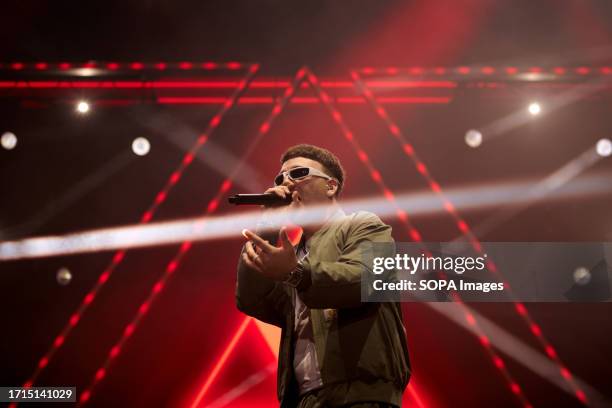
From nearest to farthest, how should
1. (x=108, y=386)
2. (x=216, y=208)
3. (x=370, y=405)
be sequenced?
(x=370, y=405) → (x=108, y=386) → (x=216, y=208)

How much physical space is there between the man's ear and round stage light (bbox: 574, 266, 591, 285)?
94 centimetres

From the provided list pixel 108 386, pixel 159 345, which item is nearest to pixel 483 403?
pixel 159 345

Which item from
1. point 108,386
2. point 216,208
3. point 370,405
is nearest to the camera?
point 370,405

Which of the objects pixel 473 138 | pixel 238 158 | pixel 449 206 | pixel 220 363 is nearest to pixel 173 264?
pixel 220 363

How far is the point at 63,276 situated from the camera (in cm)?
419

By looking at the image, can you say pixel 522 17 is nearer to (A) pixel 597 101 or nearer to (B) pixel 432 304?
(A) pixel 597 101

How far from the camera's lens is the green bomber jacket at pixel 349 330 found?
1.68m

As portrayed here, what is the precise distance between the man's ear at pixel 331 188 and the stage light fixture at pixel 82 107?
2.70 m

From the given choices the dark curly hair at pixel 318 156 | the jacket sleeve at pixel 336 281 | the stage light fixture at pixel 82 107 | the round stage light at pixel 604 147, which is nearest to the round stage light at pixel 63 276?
the stage light fixture at pixel 82 107

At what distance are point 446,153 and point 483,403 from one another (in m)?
1.83

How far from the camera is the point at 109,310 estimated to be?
4121mm

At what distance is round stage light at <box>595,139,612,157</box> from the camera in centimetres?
442

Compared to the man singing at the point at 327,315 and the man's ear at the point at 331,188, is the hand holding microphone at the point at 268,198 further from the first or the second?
the man's ear at the point at 331,188

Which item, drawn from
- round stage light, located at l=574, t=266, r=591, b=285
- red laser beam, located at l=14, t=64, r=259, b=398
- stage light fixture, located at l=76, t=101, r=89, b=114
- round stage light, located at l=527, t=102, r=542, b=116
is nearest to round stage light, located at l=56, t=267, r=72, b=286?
red laser beam, located at l=14, t=64, r=259, b=398
